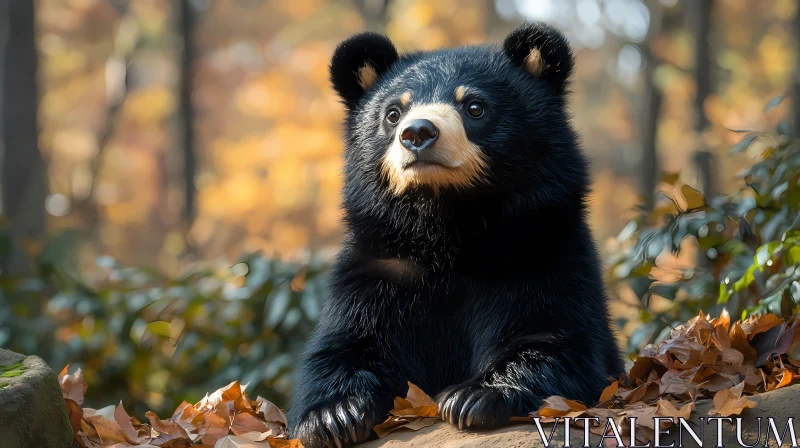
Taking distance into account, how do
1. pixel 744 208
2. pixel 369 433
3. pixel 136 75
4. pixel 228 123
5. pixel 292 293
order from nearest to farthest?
pixel 369 433, pixel 744 208, pixel 292 293, pixel 228 123, pixel 136 75

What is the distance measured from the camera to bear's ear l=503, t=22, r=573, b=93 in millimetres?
3641

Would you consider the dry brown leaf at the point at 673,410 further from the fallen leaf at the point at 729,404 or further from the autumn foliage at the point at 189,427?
the autumn foliage at the point at 189,427

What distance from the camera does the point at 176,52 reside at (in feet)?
59.7

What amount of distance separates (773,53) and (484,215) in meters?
16.6

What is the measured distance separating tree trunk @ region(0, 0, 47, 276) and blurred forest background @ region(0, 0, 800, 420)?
0.07 ft

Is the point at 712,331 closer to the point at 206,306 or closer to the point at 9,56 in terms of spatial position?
the point at 206,306

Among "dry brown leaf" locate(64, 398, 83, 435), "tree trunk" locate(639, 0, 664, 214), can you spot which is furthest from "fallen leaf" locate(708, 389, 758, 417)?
"tree trunk" locate(639, 0, 664, 214)

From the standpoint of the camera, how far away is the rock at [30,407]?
261 cm

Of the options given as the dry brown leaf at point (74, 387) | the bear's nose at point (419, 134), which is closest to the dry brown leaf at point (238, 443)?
the dry brown leaf at point (74, 387)

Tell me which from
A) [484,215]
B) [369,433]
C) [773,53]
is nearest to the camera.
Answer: [369,433]

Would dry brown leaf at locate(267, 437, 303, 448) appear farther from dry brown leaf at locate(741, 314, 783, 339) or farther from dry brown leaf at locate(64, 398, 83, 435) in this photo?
dry brown leaf at locate(741, 314, 783, 339)

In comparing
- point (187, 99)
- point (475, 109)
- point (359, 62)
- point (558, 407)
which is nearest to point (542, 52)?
point (475, 109)

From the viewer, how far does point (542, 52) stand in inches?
144

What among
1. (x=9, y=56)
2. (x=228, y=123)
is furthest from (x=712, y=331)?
(x=228, y=123)
